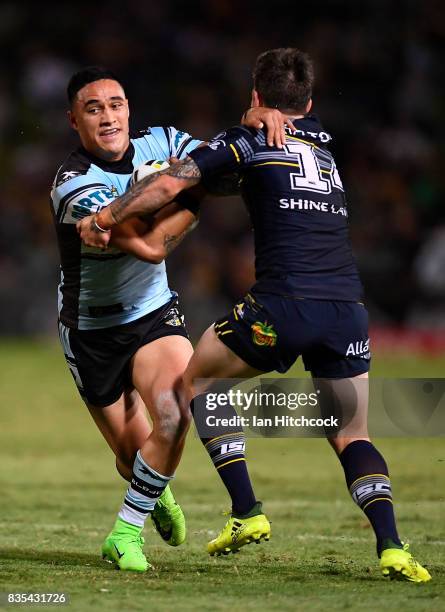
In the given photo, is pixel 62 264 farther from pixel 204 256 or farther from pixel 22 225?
pixel 22 225

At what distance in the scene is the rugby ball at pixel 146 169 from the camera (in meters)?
5.72

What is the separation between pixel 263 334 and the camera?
520 cm

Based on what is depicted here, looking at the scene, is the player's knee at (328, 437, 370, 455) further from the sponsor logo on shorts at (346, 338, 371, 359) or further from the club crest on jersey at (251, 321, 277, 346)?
the club crest on jersey at (251, 321, 277, 346)

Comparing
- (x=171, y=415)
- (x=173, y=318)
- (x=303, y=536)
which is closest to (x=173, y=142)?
(x=173, y=318)

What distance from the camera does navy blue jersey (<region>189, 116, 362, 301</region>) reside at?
5301 millimetres

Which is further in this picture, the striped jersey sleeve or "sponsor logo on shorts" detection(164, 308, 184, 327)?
the striped jersey sleeve

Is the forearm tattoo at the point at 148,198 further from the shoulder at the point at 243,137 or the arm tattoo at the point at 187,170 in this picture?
the shoulder at the point at 243,137

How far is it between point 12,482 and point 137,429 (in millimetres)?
3112

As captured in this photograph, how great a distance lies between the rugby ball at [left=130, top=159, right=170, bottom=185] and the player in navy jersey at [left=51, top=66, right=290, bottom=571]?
0.14 meters

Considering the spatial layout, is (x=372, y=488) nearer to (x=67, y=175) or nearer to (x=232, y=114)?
(x=67, y=175)

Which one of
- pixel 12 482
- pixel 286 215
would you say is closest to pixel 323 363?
pixel 286 215

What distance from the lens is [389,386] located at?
21.4 ft


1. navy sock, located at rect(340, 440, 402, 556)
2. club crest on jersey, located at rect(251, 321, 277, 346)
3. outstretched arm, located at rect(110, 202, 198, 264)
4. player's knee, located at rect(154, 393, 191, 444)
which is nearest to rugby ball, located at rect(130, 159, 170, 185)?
outstretched arm, located at rect(110, 202, 198, 264)

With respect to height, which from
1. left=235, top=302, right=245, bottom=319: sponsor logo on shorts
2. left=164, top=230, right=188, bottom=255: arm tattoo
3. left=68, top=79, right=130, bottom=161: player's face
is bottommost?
left=235, top=302, right=245, bottom=319: sponsor logo on shorts
